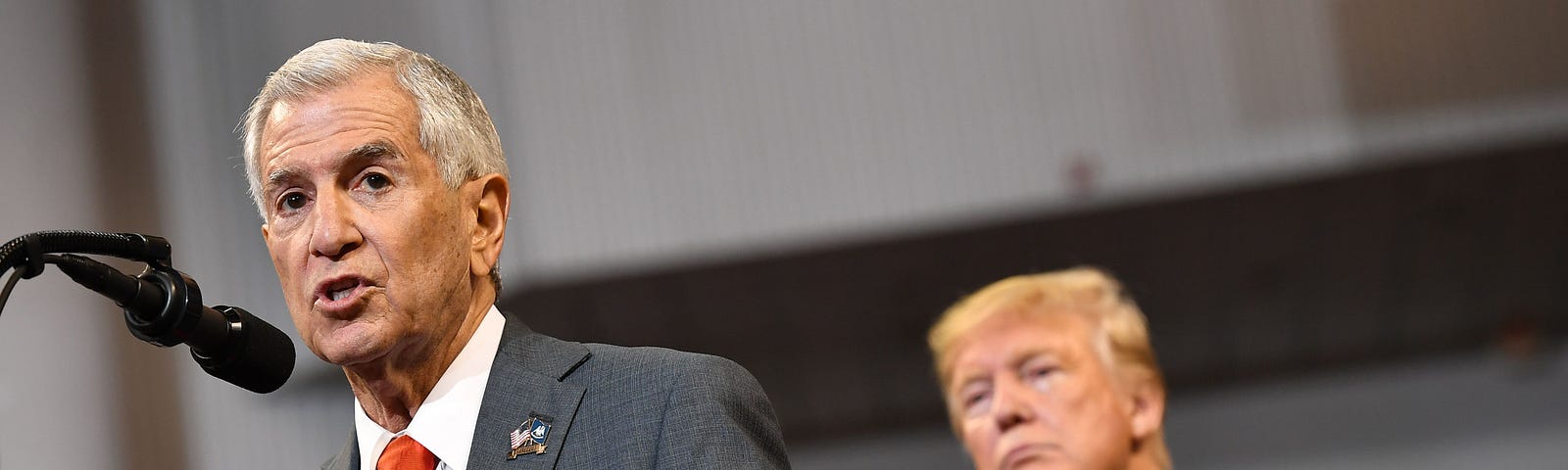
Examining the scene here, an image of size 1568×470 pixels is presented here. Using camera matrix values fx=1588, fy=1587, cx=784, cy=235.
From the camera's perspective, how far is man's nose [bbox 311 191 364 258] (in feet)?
5.82

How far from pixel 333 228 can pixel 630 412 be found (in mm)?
391

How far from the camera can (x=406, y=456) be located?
6.12 feet

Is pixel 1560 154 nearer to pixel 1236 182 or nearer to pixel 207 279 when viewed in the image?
pixel 1236 182

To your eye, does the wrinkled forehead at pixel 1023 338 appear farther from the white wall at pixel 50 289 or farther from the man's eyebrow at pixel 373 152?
the white wall at pixel 50 289

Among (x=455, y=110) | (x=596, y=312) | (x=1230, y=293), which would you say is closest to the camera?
(x=455, y=110)

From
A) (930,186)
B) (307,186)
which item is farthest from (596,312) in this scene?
(307,186)

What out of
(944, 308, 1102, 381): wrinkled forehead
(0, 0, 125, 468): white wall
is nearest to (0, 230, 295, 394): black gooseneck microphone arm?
(944, 308, 1102, 381): wrinkled forehead

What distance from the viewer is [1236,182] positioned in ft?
20.7

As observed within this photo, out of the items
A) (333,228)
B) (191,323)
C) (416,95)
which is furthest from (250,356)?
(416,95)

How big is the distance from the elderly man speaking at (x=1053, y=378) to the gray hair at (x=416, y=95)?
1.34 metres

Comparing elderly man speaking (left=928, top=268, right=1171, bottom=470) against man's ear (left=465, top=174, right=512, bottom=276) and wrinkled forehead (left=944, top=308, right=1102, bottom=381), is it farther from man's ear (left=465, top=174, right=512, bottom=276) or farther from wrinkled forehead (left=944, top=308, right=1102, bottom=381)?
man's ear (left=465, top=174, right=512, bottom=276)

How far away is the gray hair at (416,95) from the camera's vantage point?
→ 1.89m

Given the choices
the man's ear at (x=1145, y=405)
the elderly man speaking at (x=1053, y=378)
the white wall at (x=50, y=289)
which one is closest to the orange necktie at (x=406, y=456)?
the elderly man speaking at (x=1053, y=378)

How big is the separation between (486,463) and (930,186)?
15.2ft
